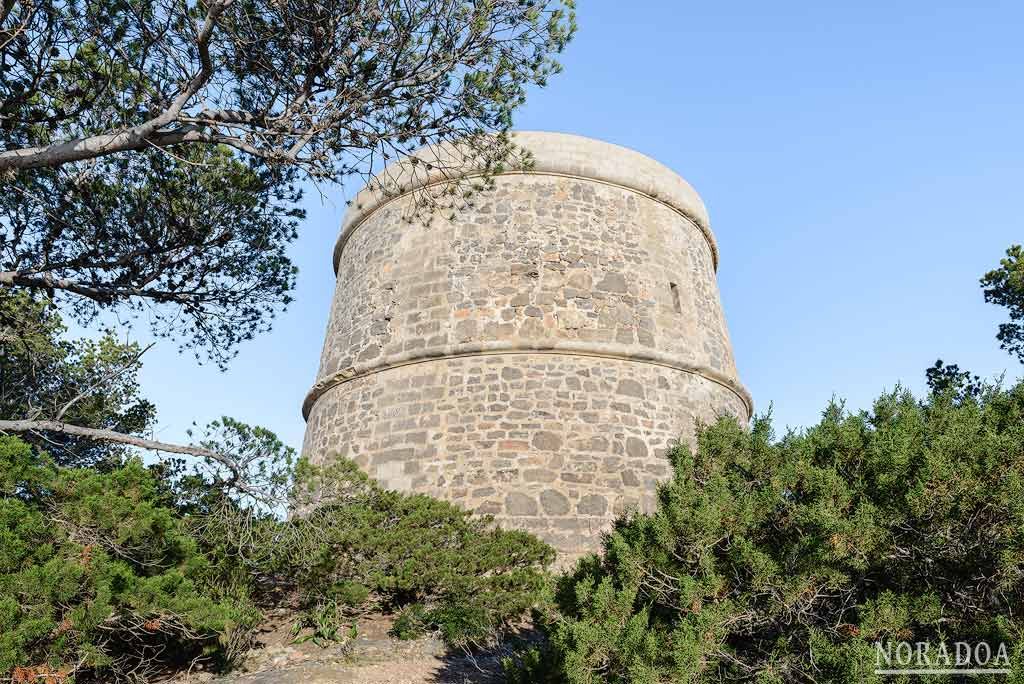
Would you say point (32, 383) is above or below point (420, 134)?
below

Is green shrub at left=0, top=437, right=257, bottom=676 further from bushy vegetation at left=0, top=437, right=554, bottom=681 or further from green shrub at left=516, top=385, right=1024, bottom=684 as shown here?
green shrub at left=516, top=385, right=1024, bottom=684

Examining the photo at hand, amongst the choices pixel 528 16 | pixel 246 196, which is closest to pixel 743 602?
pixel 528 16

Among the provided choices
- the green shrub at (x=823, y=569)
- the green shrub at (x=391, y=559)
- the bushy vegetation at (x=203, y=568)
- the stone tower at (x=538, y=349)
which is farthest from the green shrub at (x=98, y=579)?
the stone tower at (x=538, y=349)

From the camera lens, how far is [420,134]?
599 cm

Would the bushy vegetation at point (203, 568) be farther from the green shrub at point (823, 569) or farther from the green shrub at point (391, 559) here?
the green shrub at point (823, 569)

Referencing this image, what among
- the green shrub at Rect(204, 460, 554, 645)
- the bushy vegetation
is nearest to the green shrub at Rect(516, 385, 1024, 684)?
the green shrub at Rect(204, 460, 554, 645)

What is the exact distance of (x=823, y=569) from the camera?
3713 millimetres

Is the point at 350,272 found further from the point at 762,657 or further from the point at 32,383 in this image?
the point at 762,657

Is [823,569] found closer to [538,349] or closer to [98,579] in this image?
[98,579]

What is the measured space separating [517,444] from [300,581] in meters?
2.56

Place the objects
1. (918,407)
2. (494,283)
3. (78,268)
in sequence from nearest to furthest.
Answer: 1. (918,407)
2. (78,268)
3. (494,283)

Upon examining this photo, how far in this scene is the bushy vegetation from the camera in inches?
175

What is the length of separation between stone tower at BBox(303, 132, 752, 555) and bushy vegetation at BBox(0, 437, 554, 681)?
90 centimetres

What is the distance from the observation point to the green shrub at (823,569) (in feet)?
11.5
